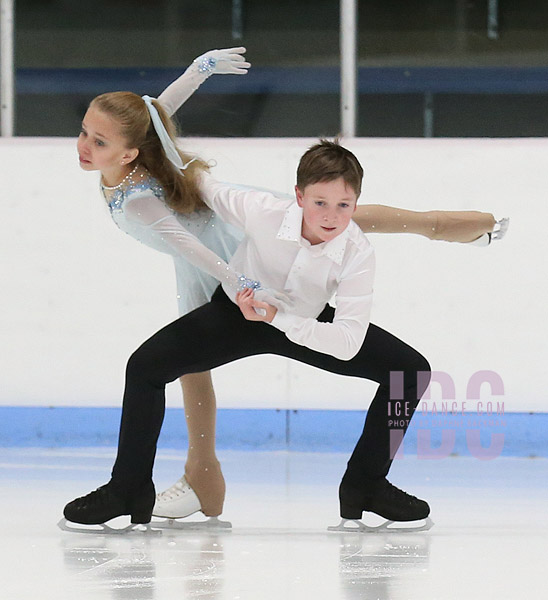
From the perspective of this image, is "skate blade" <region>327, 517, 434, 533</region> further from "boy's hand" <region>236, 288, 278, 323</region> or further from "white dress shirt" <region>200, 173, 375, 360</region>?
"boy's hand" <region>236, 288, 278, 323</region>

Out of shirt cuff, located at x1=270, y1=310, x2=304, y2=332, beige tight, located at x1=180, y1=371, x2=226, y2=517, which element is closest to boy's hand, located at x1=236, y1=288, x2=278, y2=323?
shirt cuff, located at x1=270, y1=310, x2=304, y2=332

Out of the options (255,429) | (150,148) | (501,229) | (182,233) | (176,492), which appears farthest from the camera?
(255,429)

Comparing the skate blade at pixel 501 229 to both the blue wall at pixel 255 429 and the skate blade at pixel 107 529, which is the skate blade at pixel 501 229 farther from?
the blue wall at pixel 255 429

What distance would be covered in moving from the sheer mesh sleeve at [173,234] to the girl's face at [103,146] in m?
0.10

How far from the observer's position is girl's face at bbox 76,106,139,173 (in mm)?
2662

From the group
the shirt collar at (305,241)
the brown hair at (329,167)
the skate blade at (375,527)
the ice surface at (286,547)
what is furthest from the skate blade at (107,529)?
the brown hair at (329,167)

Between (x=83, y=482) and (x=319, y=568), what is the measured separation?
126 centimetres

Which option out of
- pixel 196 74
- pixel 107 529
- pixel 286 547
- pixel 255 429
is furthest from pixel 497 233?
pixel 255 429

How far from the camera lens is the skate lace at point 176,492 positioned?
282 centimetres

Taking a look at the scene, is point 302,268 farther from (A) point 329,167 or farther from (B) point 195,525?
(B) point 195,525

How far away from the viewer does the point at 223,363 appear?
2.65m

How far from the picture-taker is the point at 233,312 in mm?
2648

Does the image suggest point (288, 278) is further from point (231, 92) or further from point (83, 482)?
point (231, 92)

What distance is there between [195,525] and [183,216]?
30.0 inches
